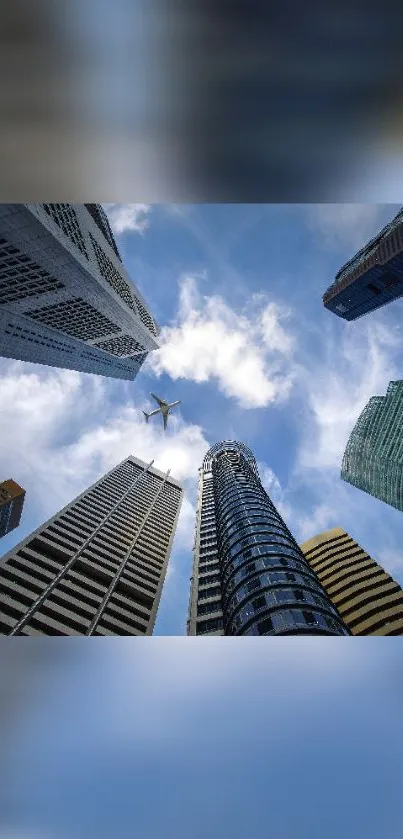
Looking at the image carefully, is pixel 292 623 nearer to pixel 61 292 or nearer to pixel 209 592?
pixel 209 592

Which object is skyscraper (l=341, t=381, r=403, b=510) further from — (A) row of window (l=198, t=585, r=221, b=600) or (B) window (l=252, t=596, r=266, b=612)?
(B) window (l=252, t=596, r=266, b=612)

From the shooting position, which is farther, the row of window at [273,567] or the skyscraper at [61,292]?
the row of window at [273,567]
